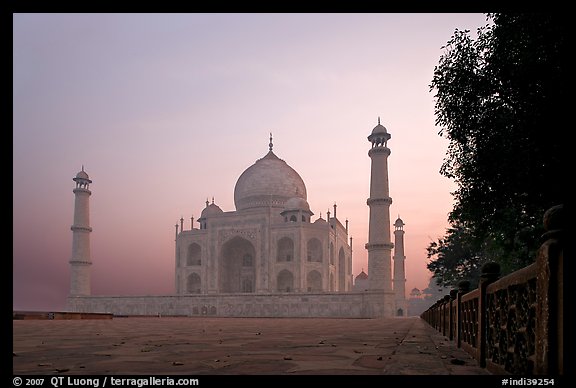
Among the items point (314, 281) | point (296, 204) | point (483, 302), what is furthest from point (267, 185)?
point (483, 302)

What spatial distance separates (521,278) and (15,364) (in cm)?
333

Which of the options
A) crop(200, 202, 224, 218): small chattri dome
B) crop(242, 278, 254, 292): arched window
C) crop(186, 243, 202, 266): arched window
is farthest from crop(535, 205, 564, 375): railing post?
crop(200, 202, 224, 218): small chattri dome

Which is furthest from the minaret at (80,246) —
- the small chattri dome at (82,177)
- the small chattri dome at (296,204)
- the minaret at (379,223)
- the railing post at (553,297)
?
the railing post at (553,297)

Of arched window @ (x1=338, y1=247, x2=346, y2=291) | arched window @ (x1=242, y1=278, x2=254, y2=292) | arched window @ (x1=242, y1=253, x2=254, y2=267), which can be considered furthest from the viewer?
arched window @ (x1=338, y1=247, x2=346, y2=291)

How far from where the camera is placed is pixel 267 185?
1843 inches

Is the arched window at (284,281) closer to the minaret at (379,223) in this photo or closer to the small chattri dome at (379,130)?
the minaret at (379,223)

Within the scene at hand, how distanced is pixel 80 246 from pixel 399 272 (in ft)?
101

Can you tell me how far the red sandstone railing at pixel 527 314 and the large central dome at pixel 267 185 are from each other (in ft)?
135

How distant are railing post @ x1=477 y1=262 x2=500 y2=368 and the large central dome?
4099 cm

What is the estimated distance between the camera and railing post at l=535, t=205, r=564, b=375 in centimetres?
197

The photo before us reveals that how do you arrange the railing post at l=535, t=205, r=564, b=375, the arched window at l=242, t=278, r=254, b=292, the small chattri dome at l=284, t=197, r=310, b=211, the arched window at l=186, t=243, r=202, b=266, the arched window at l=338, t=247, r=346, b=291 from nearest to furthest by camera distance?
1. the railing post at l=535, t=205, r=564, b=375
2. the small chattri dome at l=284, t=197, r=310, b=211
3. the arched window at l=242, t=278, r=254, b=292
4. the arched window at l=186, t=243, r=202, b=266
5. the arched window at l=338, t=247, r=346, b=291

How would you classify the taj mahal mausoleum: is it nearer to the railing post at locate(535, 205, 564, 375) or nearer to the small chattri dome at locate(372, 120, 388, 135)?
the small chattri dome at locate(372, 120, 388, 135)
